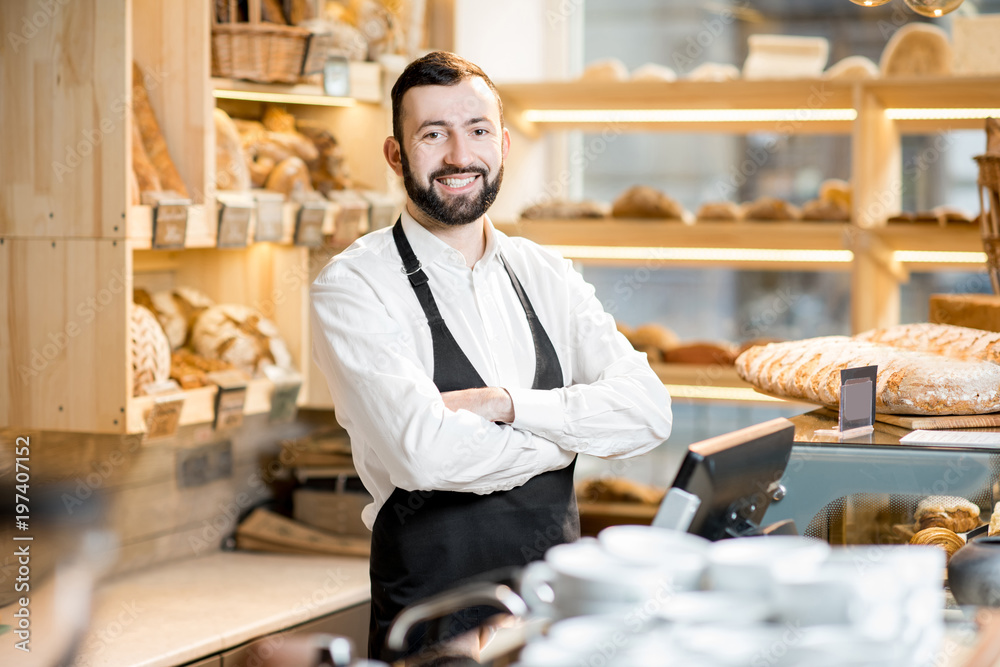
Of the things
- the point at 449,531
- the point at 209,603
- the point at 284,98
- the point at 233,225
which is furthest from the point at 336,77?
the point at 449,531

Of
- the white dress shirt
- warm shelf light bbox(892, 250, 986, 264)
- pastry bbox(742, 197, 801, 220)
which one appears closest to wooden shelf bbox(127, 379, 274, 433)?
the white dress shirt

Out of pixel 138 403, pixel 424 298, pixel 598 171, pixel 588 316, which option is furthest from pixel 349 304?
pixel 598 171

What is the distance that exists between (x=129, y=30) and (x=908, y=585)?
1934mm

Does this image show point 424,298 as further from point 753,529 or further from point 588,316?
point 753,529

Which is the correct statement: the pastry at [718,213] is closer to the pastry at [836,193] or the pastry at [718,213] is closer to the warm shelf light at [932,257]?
the pastry at [836,193]

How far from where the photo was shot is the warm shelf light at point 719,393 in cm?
338

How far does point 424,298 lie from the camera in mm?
1850

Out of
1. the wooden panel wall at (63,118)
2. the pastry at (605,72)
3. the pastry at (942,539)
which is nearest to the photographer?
the pastry at (942,539)

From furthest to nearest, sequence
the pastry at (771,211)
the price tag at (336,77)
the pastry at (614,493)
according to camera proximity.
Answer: the pastry at (614,493) → the pastry at (771,211) → the price tag at (336,77)

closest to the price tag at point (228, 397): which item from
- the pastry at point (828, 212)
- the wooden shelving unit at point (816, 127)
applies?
the wooden shelving unit at point (816, 127)

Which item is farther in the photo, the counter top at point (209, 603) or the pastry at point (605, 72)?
the pastry at point (605, 72)

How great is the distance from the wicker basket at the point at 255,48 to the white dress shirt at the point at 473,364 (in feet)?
2.73

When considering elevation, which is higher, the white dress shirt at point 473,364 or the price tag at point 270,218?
the price tag at point 270,218

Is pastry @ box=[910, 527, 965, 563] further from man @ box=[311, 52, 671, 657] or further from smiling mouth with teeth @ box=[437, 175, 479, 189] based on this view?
smiling mouth with teeth @ box=[437, 175, 479, 189]
